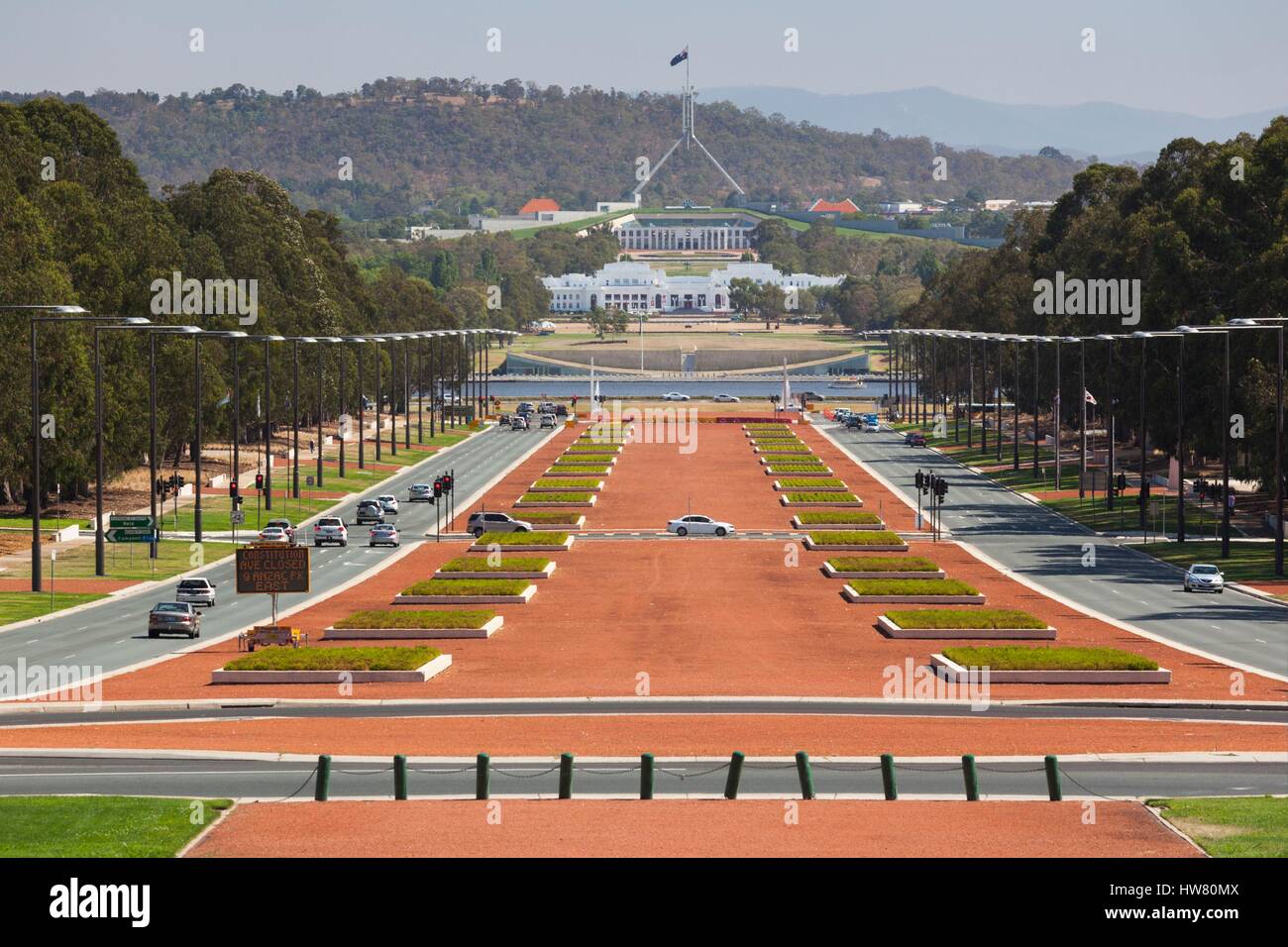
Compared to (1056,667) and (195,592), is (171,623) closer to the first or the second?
(195,592)

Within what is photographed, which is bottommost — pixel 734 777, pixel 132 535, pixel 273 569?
pixel 132 535

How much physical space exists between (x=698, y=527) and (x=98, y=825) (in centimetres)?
7143

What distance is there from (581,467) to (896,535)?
5156 cm

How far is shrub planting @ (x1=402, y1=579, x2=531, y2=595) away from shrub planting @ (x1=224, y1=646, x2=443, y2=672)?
16.2 m

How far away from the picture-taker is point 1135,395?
130250 millimetres

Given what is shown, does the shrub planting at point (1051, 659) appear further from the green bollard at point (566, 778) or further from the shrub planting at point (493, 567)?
the shrub planting at point (493, 567)

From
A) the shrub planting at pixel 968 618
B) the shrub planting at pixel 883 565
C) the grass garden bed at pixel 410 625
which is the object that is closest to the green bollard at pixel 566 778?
the grass garden bed at pixel 410 625

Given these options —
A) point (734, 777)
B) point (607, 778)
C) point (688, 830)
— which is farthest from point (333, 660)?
point (688, 830)

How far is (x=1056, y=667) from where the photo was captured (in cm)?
5988

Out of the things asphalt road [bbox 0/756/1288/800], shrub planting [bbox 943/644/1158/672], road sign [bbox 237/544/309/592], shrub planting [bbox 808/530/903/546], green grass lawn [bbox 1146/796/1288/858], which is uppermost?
road sign [bbox 237/544/309/592]

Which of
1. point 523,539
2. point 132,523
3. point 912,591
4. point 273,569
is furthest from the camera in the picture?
point 523,539

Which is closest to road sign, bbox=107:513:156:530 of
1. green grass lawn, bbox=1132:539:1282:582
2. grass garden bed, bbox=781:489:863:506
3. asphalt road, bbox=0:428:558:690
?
asphalt road, bbox=0:428:558:690

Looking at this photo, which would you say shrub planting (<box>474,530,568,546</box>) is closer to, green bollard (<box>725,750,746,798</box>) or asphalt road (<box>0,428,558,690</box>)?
asphalt road (<box>0,428,558,690</box>)

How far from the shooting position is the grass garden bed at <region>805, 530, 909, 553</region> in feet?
320
